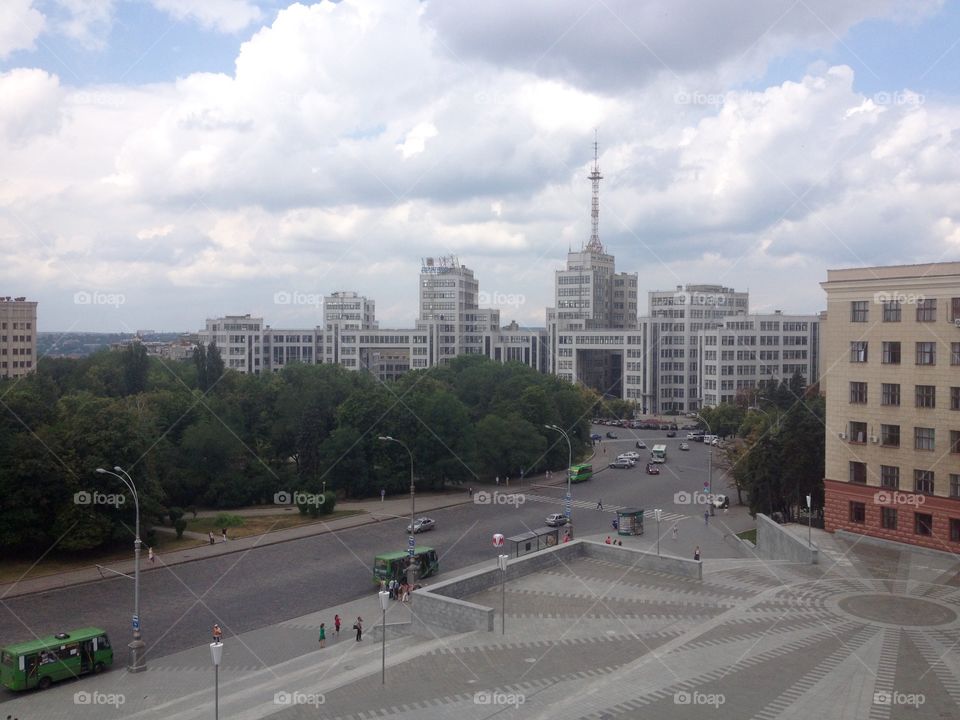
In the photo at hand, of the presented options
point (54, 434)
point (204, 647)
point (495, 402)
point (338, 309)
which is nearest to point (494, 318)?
point (338, 309)

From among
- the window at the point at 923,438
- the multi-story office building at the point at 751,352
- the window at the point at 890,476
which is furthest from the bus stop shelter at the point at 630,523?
the multi-story office building at the point at 751,352

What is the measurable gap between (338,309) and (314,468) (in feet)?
248

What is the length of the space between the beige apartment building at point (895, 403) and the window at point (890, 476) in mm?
35

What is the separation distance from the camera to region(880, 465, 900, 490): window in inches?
1117

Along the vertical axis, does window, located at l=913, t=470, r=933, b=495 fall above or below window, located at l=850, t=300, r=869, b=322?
below

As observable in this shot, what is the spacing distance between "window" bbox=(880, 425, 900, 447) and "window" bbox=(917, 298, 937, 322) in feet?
12.5

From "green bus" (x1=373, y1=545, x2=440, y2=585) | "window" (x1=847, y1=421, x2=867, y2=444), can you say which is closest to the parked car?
"green bus" (x1=373, y1=545, x2=440, y2=585)

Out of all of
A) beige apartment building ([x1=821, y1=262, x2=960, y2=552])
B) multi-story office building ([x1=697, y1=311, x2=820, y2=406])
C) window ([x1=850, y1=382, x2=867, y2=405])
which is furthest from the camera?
multi-story office building ([x1=697, y1=311, x2=820, y2=406])

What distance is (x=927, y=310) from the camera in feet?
90.4

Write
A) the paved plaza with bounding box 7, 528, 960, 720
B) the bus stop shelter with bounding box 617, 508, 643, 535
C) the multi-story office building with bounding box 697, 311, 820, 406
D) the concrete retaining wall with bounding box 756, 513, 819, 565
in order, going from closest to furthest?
the paved plaza with bounding box 7, 528, 960, 720
the concrete retaining wall with bounding box 756, 513, 819, 565
the bus stop shelter with bounding box 617, 508, 643, 535
the multi-story office building with bounding box 697, 311, 820, 406

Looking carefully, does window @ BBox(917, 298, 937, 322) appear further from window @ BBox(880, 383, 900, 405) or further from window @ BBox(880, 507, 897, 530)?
window @ BBox(880, 507, 897, 530)

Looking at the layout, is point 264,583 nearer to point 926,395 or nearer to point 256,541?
point 256,541

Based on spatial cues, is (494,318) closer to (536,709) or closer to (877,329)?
(877,329)

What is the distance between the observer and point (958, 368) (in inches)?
1051
